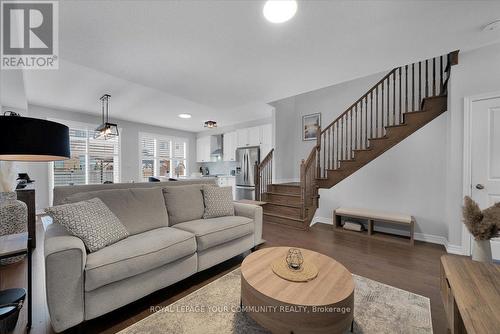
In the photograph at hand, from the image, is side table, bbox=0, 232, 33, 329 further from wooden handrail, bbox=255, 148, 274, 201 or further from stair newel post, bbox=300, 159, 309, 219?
wooden handrail, bbox=255, 148, 274, 201

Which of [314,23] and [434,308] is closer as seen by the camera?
[434,308]

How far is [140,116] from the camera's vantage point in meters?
5.56

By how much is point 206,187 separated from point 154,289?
1.37 meters

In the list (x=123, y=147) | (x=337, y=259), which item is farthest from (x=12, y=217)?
(x=123, y=147)

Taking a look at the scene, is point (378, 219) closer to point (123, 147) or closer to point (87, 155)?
point (123, 147)

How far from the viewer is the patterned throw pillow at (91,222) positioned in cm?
157

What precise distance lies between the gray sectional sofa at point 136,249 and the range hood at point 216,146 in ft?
13.3

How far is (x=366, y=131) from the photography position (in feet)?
12.6

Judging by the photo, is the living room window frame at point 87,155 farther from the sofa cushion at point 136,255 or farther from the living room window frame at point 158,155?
the sofa cushion at point 136,255

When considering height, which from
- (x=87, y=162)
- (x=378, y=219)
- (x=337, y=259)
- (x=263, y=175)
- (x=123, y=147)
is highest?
(x=123, y=147)

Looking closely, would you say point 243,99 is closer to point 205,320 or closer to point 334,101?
point 334,101

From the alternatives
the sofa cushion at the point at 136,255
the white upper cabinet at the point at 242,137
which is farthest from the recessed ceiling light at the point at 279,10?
the white upper cabinet at the point at 242,137

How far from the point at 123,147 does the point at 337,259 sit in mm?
6155

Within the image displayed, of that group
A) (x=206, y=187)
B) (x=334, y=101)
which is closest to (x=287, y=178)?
(x=334, y=101)
